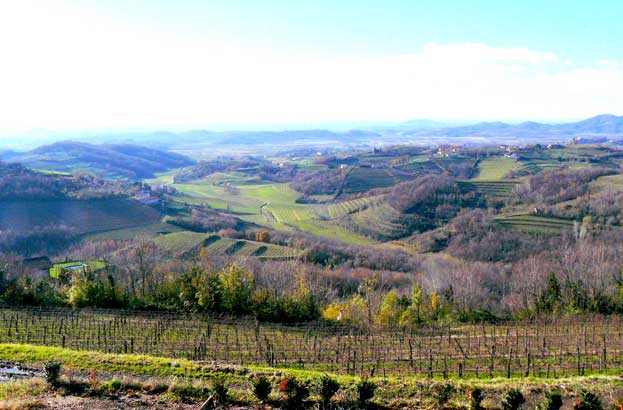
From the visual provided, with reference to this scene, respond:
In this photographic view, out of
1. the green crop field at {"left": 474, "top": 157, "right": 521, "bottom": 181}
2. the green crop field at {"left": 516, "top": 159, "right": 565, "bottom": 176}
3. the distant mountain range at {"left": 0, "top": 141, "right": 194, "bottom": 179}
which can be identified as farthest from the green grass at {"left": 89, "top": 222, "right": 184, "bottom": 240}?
the distant mountain range at {"left": 0, "top": 141, "right": 194, "bottom": 179}

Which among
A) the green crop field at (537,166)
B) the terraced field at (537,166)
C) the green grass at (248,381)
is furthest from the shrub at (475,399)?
the terraced field at (537,166)

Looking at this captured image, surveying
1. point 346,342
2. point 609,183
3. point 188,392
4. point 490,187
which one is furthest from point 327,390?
point 490,187

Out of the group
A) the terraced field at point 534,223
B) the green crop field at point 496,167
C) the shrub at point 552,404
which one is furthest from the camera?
the green crop field at point 496,167

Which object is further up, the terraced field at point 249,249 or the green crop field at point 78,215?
the green crop field at point 78,215

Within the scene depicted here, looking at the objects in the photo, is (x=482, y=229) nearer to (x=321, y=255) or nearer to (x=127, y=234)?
(x=321, y=255)

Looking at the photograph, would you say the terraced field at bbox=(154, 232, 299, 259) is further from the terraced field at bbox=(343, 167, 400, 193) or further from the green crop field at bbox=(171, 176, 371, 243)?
the terraced field at bbox=(343, 167, 400, 193)

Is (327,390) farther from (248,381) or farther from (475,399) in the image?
(475,399)

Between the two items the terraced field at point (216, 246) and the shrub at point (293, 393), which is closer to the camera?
the shrub at point (293, 393)

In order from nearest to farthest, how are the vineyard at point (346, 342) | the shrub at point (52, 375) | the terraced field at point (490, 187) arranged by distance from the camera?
the shrub at point (52, 375)
the vineyard at point (346, 342)
the terraced field at point (490, 187)

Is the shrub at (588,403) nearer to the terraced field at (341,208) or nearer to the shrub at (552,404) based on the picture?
the shrub at (552,404)
